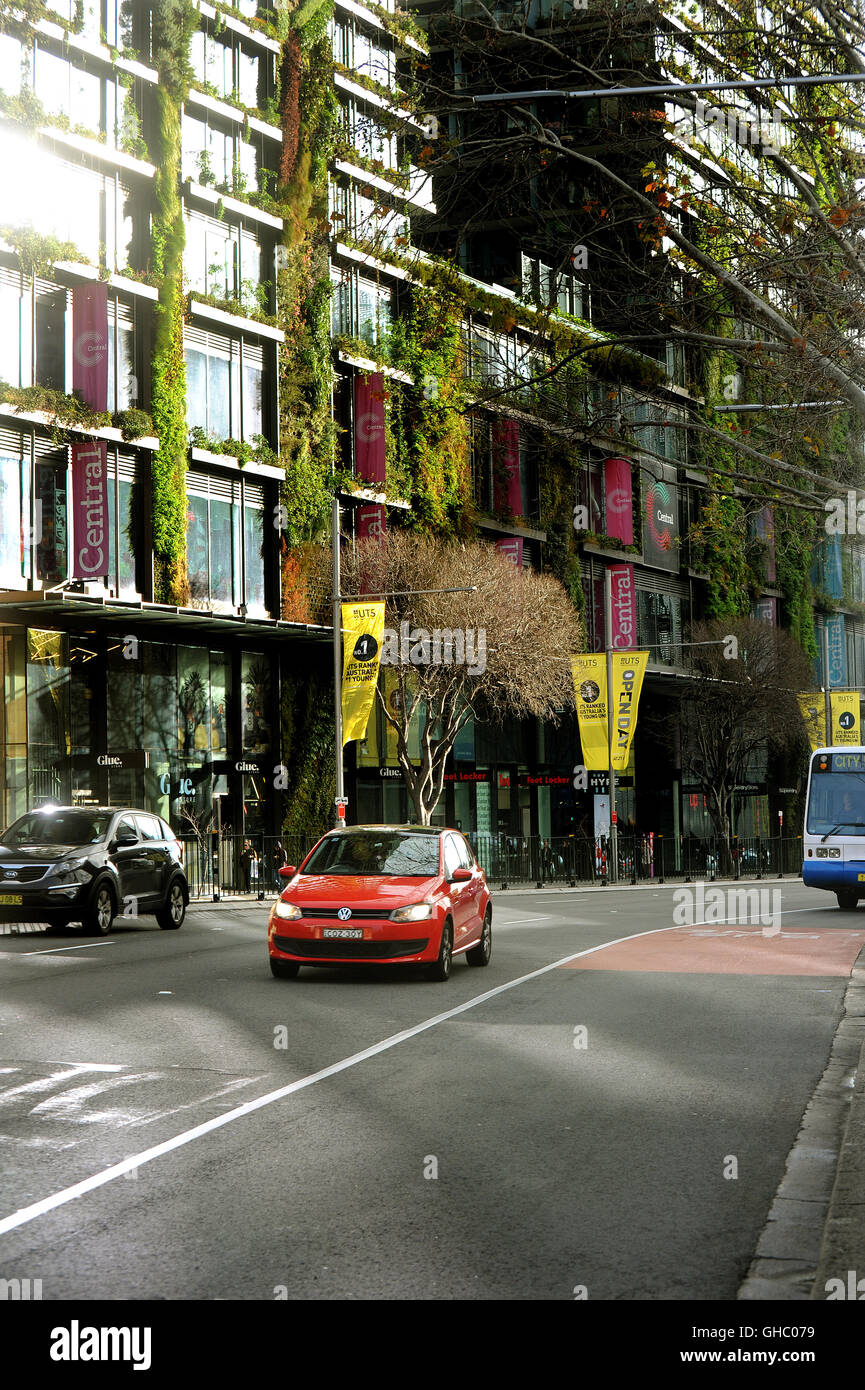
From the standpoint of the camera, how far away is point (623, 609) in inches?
2248

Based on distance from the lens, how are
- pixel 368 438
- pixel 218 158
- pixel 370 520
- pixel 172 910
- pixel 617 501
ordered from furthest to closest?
pixel 617 501 → pixel 368 438 → pixel 370 520 → pixel 218 158 → pixel 172 910

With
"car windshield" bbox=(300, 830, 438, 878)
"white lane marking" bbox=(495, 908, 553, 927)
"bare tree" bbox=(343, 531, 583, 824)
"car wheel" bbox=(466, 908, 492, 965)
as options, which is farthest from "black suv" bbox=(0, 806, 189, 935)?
"bare tree" bbox=(343, 531, 583, 824)

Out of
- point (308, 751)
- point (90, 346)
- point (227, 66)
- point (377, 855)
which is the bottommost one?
point (377, 855)

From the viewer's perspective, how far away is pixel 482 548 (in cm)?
4372

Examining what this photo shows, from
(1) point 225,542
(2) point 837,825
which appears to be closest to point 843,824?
(2) point 837,825

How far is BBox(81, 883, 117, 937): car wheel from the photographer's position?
69.1 feet

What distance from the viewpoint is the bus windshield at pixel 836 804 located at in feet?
95.5

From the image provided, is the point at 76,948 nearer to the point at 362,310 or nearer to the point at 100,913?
the point at 100,913

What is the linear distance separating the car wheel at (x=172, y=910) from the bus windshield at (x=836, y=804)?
12431 mm

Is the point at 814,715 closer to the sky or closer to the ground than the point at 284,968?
closer to the sky

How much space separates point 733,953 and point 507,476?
33.7 metres

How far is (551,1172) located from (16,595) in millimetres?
26197

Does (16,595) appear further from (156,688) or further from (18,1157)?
(18,1157)
